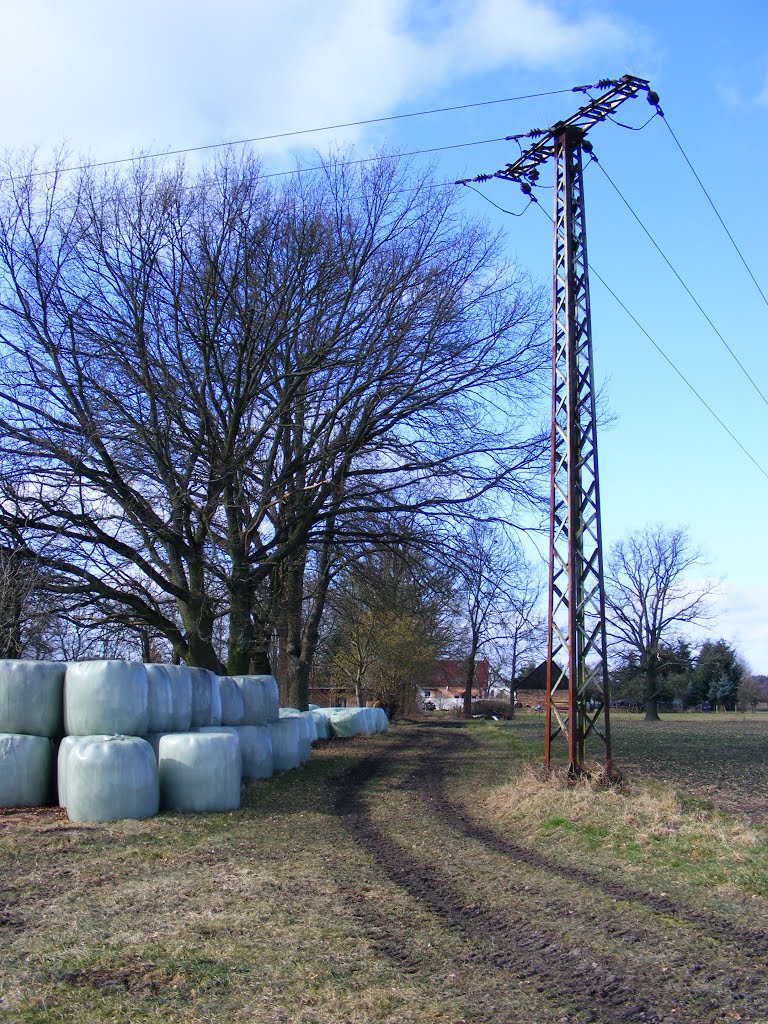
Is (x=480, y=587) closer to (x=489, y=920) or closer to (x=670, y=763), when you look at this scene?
(x=670, y=763)

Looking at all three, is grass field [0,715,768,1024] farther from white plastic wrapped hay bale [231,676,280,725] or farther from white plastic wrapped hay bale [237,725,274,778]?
white plastic wrapped hay bale [231,676,280,725]

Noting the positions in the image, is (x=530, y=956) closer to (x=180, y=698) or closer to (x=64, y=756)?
(x=64, y=756)

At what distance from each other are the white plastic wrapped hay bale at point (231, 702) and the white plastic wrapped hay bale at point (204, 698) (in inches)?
29.3

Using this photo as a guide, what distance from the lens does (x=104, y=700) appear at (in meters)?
11.8

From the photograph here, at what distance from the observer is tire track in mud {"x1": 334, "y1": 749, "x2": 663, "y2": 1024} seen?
16.3 ft

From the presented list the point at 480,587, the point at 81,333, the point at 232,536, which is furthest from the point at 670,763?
the point at 81,333

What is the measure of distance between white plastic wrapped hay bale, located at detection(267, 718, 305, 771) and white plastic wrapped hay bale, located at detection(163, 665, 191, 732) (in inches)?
140

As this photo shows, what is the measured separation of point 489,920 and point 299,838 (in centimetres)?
387

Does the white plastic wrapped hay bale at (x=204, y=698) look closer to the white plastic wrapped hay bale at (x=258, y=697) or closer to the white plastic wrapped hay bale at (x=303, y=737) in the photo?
the white plastic wrapped hay bale at (x=258, y=697)

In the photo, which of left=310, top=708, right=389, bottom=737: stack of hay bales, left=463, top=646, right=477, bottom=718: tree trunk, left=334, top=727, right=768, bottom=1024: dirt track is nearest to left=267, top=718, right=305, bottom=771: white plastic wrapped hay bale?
left=334, top=727, right=768, bottom=1024: dirt track

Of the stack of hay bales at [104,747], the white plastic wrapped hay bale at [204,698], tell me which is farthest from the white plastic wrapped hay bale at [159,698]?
the white plastic wrapped hay bale at [204,698]

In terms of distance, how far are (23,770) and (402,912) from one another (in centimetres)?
681

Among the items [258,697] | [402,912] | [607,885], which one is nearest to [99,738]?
[258,697]

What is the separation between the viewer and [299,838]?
10094 millimetres
